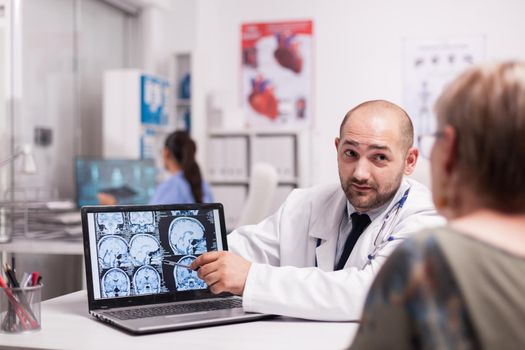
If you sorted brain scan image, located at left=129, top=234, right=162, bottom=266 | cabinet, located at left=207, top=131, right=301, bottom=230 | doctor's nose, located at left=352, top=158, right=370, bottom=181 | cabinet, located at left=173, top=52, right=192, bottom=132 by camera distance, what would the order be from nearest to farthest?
brain scan image, located at left=129, top=234, right=162, bottom=266
doctor's nose, located at left=352, top=158, right=370, bottom=181
cabinet, located at left=207, top=131, right=301, bottom=230
cabinet, located at left=173, top=52, right=192, bottom=132

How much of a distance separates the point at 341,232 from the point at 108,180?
7.31 ft

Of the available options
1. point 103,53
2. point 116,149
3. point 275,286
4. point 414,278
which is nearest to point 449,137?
point 414,278

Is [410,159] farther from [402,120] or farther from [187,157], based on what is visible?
[187,157]

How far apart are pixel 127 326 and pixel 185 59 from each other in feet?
12.7

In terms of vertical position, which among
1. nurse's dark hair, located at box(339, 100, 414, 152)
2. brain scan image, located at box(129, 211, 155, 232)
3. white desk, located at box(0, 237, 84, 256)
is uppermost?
nurse's dark hair, located at box(339, 100, 414, 152)

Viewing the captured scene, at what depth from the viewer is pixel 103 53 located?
4.56 m

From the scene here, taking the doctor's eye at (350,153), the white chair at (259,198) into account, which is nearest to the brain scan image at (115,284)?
the doctor's eye at (350,153)

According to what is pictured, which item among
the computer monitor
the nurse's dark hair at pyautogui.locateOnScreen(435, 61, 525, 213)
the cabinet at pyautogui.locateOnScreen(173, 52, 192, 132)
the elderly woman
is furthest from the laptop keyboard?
the cabinet at pyautogui.locateOnScreen(173, 52, 192, 132)

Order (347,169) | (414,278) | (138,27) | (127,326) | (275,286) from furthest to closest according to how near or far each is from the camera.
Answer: (138,27) < (347,169) < (275,286) < (127,326) < (414,278)

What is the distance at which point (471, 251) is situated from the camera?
0.60 m

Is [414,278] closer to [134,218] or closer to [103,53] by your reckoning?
[134,218]

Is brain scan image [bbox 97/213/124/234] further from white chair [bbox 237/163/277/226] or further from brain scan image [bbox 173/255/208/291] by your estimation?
white chair [bbox 237/163/277/226]

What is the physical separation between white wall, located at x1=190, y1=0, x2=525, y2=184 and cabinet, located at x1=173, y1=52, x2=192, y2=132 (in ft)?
0.37

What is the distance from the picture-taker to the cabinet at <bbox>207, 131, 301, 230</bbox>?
4508 millimetres
